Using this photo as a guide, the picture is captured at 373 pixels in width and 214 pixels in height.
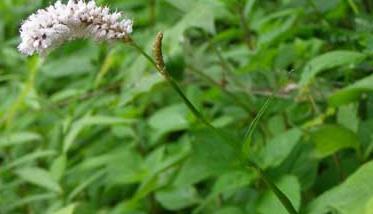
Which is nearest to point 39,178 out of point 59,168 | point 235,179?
point 59,168

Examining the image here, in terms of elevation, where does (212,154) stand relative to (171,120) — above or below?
below

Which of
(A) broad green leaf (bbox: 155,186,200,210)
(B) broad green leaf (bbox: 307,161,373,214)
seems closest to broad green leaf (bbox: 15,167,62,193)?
(A) broad green leaf (bbox: 155,186,200,210)

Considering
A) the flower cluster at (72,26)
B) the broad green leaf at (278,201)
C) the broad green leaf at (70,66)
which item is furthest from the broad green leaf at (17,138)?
the flower cluster at (72,26)

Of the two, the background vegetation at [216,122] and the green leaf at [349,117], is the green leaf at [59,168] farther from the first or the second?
the green leaf at [349,117]

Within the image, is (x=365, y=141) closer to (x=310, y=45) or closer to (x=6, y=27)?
(x=310, y=45)

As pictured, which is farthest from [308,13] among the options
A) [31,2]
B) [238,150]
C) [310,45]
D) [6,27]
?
[6,27]

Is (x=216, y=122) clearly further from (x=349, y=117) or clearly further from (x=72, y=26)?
(x=72, y=26)
